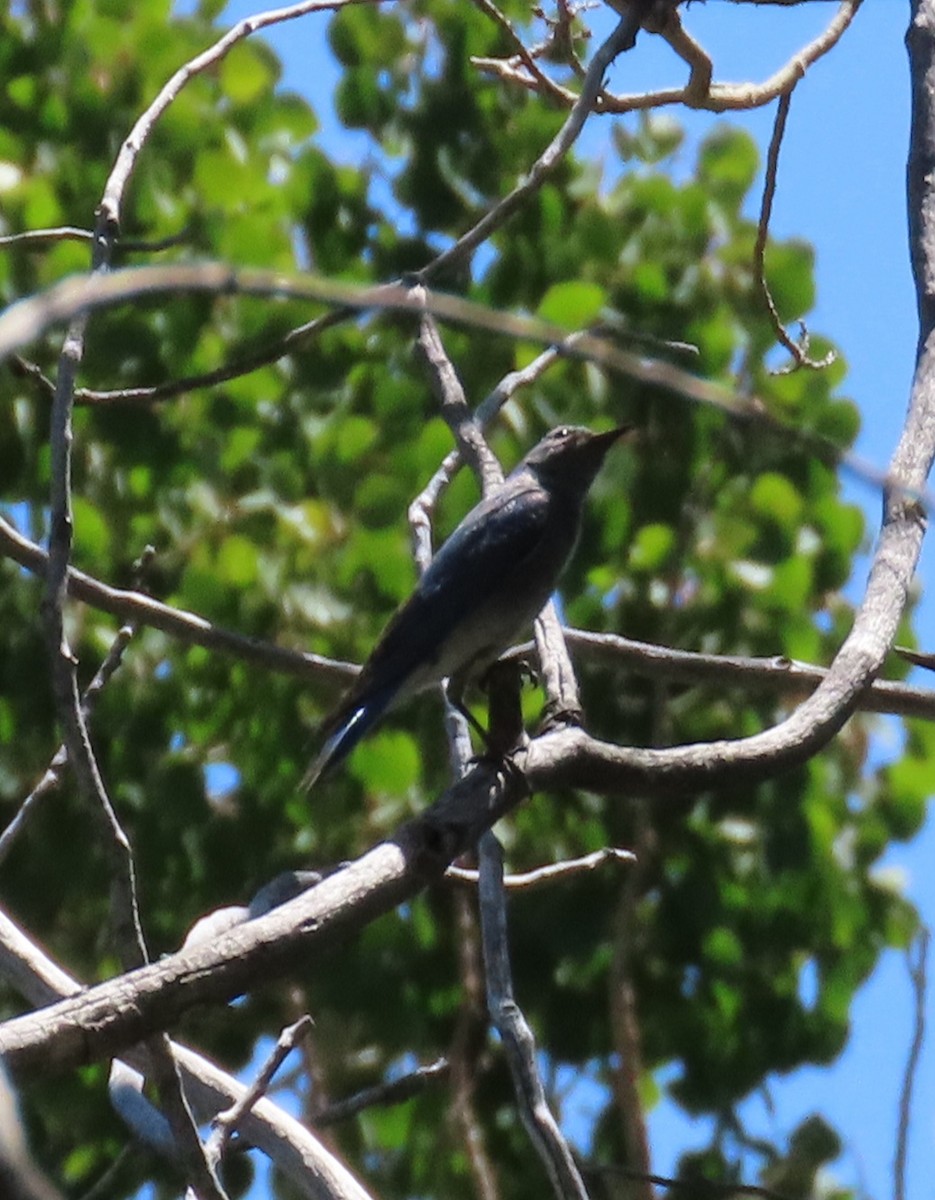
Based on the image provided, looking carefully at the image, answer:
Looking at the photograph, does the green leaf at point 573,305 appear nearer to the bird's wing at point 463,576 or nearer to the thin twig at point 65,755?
the bird's wing at point 463,576

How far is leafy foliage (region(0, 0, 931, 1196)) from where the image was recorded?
14.3ft

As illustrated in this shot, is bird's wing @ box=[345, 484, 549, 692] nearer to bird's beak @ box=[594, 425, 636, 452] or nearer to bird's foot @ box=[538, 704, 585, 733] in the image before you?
bird's beak @ box=[594, 425, 636, 452]

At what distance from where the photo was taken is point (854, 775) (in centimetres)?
448

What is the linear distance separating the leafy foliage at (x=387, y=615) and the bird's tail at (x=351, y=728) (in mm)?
455

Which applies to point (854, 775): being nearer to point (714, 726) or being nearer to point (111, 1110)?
point (714, 726)

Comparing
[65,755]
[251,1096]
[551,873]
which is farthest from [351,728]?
[251,1096]

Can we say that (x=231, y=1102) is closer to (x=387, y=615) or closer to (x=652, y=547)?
(x=387, y=615)

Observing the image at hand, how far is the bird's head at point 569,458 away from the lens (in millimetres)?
4355

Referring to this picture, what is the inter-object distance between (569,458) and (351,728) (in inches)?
39.6

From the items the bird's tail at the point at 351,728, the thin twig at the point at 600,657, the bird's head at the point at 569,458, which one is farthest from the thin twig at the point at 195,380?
the bird's head at the point at 569,458

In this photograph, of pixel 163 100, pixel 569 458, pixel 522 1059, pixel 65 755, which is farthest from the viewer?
pixel 569 458

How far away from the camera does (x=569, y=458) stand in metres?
4.39

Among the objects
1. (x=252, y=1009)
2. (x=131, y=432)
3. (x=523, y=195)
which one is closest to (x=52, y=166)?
(x=131, y=432)

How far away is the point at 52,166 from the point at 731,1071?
3.06 metres
